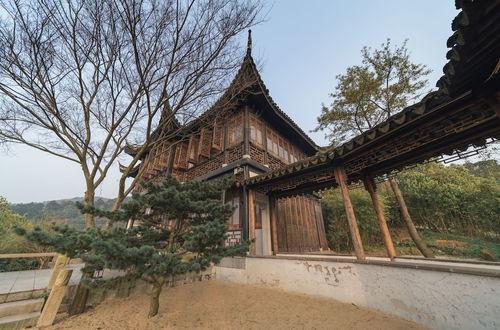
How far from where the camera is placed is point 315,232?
8.89 meters

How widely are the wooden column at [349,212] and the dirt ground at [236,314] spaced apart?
36.8 inches

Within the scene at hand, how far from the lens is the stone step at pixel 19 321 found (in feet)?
8.55

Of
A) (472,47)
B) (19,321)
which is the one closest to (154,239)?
(19,321)

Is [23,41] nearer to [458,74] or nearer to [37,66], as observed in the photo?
[37,66]

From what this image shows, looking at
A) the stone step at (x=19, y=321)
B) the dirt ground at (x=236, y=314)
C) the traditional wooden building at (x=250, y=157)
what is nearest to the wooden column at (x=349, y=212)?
the dirt ground at (x=236, y=314)

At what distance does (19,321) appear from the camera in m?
2.69

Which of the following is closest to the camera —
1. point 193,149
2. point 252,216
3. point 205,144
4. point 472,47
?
point 472,47

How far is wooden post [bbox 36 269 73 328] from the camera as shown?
109 inches

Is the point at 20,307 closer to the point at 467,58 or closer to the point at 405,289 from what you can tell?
the point at 405,289

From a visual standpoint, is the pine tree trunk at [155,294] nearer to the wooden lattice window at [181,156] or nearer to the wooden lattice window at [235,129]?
the wooden lattice window at [235,129]

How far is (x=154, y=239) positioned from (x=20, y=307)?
2.35 metres

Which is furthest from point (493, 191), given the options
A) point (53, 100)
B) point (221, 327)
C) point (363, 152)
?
point (53, 100)

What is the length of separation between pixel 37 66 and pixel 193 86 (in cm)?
334

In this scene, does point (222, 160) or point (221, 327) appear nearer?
point (221, 327)
